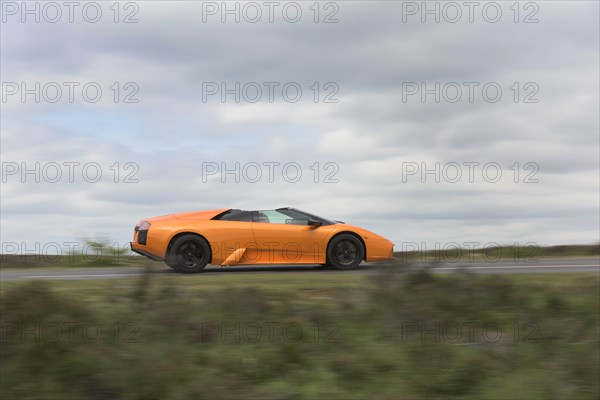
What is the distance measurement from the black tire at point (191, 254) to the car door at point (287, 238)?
94cm

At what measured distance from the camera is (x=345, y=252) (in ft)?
41.0

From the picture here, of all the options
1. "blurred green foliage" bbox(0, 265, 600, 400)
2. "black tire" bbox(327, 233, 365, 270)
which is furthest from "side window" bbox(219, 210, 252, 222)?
"blurred green foliage" bbox(0, 265, 600, 400)

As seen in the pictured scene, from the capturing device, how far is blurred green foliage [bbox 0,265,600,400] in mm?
4996

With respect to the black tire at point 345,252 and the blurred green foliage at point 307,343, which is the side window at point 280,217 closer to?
the black tire at point 345,252

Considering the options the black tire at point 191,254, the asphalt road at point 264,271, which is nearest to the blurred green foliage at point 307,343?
the asphalt road at point 264,271

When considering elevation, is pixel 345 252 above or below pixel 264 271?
above

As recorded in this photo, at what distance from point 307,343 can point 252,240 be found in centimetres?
615

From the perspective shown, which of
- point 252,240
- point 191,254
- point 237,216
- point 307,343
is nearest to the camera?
point 307,343

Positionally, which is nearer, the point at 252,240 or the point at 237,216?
the point at 252,240

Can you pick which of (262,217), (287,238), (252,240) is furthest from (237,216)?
(287,238)

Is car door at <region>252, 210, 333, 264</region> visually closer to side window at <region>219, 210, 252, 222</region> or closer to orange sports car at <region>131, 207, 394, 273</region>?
orange sports car at <region>131, 207, 394, 273</region>

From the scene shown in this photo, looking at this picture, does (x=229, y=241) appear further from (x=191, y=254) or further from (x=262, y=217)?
(x=262, y=217)

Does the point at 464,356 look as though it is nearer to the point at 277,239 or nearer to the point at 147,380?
the point at 147,380

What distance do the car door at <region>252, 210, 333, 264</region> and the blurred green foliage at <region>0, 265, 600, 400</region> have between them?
15.7ft
